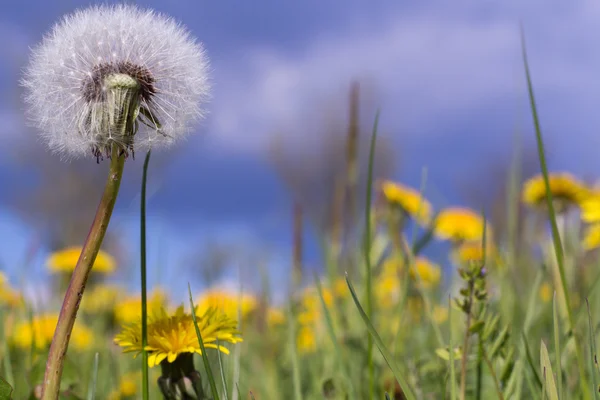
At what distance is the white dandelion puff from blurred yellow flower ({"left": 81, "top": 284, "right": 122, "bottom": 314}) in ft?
5.50

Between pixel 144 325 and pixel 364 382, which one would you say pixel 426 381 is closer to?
pixel 364 382

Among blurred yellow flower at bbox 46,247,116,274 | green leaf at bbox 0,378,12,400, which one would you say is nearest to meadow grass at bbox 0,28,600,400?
green leaf at bbox 0,378,12,400

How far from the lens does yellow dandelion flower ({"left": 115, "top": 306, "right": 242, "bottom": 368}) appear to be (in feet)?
2.09

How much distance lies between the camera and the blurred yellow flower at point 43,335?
1.45m

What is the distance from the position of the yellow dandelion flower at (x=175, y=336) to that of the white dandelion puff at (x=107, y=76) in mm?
216

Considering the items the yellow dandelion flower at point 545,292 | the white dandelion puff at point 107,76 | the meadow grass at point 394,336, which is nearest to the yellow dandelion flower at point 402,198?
the meadow grass at point 394,336

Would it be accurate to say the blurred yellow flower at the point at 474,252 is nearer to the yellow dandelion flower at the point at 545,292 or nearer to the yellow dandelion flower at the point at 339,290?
the yellow dandelion flower at the point at 545,292

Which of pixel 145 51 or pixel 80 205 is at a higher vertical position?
pixel 80 205

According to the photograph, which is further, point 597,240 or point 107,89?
point 597,240

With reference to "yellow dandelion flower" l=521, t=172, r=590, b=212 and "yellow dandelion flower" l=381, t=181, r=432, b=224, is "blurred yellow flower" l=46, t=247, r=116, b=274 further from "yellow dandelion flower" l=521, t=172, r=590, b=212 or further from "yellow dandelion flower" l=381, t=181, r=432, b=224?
"yellow dandelion flower" l=521, t=172, r=590, b=212

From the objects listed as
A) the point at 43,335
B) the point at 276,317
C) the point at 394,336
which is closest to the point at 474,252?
the point at 276,317

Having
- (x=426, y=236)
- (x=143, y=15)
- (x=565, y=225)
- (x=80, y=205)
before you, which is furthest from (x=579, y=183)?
(x=80, y=205)

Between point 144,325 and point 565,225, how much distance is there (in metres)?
1.81

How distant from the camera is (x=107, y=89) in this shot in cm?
54
